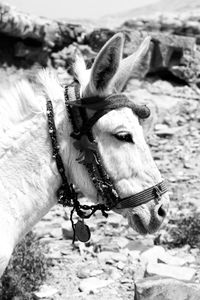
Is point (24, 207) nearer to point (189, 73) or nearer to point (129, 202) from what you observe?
point (129, 202)

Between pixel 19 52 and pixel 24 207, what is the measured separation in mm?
11088

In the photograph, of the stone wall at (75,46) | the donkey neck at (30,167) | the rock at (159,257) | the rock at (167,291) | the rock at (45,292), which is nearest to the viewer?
the donkey neck at (30,167)

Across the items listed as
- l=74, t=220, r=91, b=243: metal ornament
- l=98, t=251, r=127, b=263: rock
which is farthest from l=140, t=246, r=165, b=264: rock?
l=74, t=220, r=91, b=243: metal ornament

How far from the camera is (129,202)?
2660mm

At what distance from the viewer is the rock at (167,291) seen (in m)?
4.16

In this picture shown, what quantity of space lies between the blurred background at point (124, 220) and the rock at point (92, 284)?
0.04 feet

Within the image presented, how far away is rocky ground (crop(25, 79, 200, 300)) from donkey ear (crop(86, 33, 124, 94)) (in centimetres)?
228

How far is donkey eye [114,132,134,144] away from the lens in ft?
8.57

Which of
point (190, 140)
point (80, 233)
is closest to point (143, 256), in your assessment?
point (80, 233)

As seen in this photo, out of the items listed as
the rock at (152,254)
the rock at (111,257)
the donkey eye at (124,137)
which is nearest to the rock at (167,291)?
the rock at (152,254)

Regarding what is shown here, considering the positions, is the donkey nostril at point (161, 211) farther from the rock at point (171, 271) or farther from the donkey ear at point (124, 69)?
the rock at point (171, 271)

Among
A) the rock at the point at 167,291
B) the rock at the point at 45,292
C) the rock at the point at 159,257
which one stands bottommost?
the rock at the point at 159,257

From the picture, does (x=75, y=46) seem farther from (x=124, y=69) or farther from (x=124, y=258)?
(x=124, y=69)

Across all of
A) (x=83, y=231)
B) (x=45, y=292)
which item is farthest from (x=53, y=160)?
(x=45, y=292)
